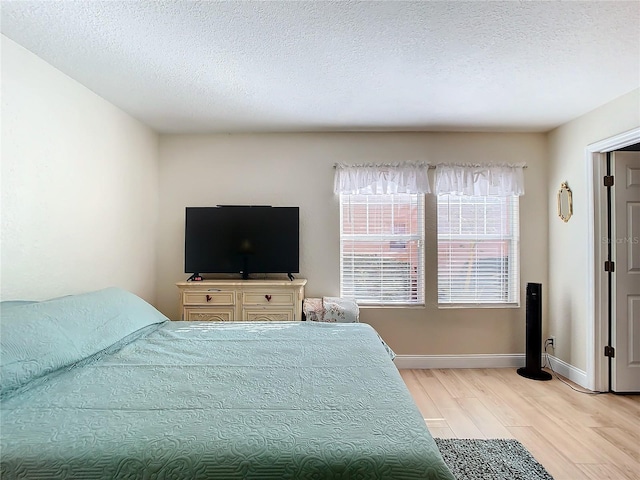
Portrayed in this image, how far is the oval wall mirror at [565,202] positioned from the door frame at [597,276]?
256 millimetres

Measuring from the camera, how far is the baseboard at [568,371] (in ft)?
10.4

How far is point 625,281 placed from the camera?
301 cm

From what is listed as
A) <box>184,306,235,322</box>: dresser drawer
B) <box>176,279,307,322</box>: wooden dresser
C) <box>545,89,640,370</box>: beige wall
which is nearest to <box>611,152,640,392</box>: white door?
<box>545,89,640,370</box>: beige wall

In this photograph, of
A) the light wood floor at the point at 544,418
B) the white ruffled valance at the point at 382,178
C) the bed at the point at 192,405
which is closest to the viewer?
the bed at the point at 192,405

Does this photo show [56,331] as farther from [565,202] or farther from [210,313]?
[565,202]

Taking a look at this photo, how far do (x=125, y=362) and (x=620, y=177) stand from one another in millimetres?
4154

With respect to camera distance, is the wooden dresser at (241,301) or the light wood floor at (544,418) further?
the wooden dresser at (241,301)

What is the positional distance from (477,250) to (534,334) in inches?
39.4

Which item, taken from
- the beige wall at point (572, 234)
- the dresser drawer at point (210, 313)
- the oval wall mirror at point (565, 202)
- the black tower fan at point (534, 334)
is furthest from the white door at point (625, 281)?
the dresser drawer at point (210, 313)

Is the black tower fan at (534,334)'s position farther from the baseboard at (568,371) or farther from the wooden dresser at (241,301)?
the wooden dresser at (241,301)

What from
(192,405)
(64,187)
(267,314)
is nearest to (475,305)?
(267,314)

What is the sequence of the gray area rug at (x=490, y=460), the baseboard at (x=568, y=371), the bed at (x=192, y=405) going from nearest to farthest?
the bed at (x=192, y=405)
the gray area rug at (x=490, y=460)
the baseboard at (x=568, y=371)

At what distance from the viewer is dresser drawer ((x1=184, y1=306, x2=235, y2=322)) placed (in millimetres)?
3213

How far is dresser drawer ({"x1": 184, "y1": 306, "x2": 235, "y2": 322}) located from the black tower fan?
301 cm
